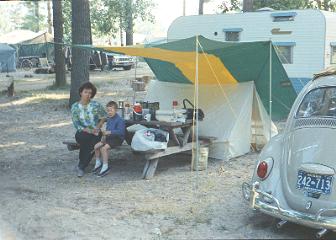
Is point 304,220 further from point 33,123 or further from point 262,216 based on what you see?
point 33,123

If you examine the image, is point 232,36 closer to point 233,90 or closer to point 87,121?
point 233,90

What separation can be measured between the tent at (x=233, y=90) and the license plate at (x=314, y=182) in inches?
114

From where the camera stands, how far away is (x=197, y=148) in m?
7.10

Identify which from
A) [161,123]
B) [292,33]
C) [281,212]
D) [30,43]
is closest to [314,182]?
[281,212]

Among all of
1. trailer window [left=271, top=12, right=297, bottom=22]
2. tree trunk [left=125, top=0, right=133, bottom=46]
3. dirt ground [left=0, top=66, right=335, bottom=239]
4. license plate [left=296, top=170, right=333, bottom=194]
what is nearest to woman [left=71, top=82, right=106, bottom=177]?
dirt ground [left=0, top=66, right=335, bottom=239]

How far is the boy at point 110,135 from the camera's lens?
7.03 meters

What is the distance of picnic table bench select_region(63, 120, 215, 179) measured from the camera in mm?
6906

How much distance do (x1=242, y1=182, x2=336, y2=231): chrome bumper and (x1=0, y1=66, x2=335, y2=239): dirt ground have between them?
326 millimetres

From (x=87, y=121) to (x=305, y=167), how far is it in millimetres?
3638

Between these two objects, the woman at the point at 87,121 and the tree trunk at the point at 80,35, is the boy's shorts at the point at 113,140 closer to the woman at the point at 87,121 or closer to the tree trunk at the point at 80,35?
the woman at the point at 87,121

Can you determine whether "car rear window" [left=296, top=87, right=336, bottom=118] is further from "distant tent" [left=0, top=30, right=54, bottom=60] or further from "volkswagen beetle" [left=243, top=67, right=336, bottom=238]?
"distant tent" [left=0, top=30, right=54, bottom=60]

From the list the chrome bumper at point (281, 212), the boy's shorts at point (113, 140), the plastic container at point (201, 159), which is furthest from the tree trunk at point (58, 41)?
the chrome bumper at point (281, 212)

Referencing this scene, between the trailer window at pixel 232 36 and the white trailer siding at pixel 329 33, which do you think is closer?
the white trailer siding at pixel 329 33

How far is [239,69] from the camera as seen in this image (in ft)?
25.8
